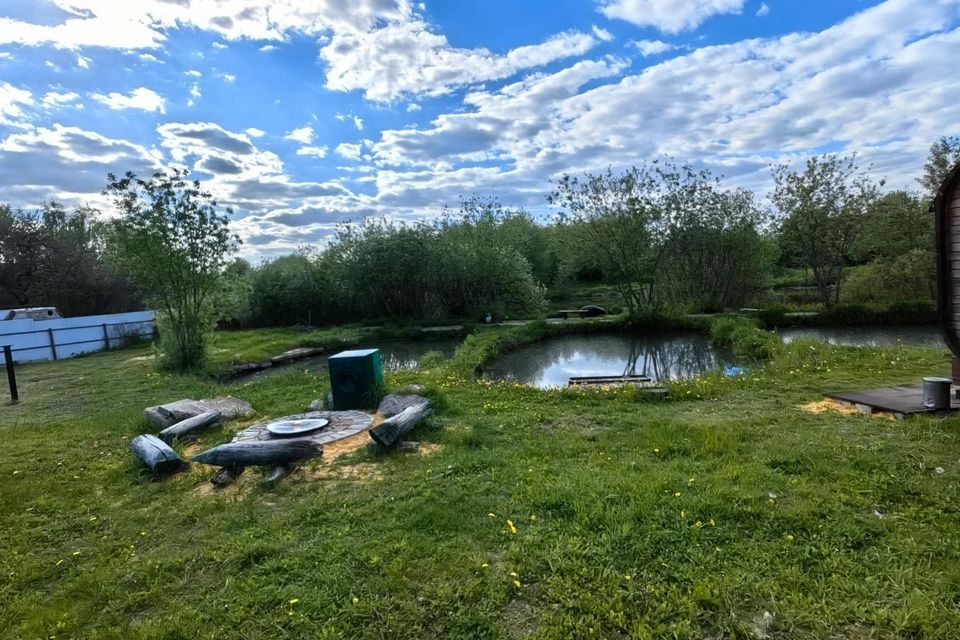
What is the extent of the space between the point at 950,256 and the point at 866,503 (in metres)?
2.90

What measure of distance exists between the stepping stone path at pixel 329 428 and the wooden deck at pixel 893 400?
509 centimetres

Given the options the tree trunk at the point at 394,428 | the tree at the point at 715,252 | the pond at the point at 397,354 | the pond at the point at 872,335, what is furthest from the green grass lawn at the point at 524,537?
the tree at the point at 715,252

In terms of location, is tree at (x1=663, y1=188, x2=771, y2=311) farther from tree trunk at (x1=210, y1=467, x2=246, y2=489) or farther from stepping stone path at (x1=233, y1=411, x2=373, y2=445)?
tree trunk at (x1=210, y1=467, x2=246, y2=489)

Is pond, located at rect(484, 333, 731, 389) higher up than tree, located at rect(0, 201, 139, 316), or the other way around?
tree, located at rect(0, 201, 139, 316)

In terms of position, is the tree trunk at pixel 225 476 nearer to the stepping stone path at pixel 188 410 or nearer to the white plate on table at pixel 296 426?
the white plate on table at pixel 296 426

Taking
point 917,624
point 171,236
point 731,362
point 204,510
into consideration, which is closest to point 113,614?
point 204,510

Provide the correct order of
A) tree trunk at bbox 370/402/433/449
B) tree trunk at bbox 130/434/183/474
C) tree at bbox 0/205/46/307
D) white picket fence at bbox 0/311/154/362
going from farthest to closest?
tree at bbox 0/205/46/307 < white picket fence at bbox 0/311/154/362 < tree trunk at bbox 370/402/433/449 < tree trunk at bbox 130/434/183/474

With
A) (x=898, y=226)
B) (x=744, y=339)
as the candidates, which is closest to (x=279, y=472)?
(x=744, y=339)

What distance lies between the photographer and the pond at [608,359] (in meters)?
9.81

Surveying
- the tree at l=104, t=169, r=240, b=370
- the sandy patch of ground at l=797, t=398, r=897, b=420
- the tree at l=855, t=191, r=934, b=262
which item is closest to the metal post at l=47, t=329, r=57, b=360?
the tree at l=104, t=169, r=240, b=370

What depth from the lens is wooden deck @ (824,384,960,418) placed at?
15.4 ft

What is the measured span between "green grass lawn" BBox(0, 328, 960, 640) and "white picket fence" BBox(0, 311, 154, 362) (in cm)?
1076

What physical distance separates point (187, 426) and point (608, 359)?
28.7 ft

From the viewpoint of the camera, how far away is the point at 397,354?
14.0 meters
